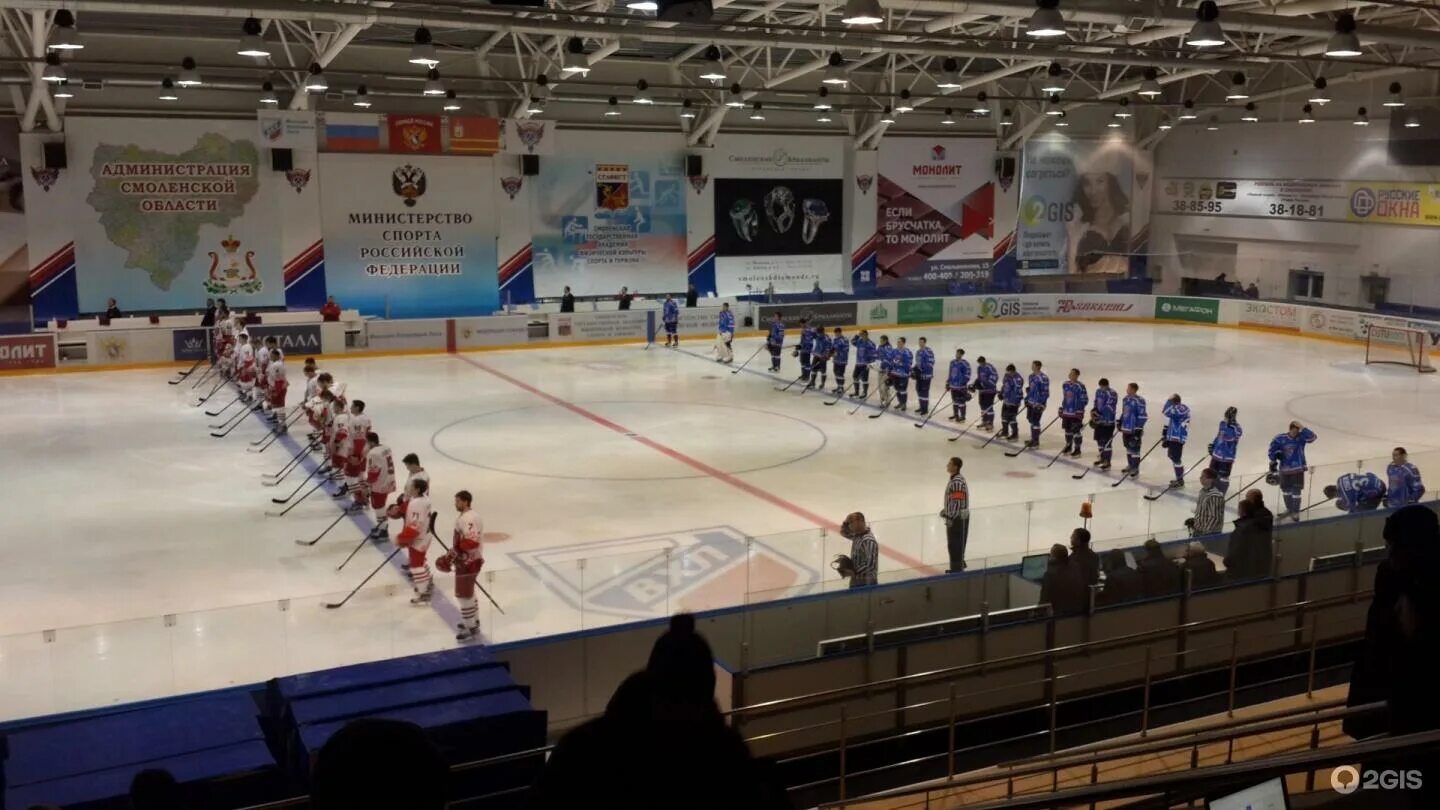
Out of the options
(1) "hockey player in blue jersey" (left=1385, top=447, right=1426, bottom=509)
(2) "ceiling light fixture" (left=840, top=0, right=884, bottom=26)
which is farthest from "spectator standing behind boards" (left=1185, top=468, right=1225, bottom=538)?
(2) "ceiling light fixture" (left=840, top=0, right=884, bottom=26)

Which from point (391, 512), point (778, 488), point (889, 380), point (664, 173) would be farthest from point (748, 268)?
point (391, 512)

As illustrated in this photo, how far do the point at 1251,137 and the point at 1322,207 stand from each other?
116 inches

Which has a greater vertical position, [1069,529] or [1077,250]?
[1077,250]

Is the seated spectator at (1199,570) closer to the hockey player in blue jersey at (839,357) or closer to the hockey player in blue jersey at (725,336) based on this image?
the hockey player in blue jersey at (839,357)

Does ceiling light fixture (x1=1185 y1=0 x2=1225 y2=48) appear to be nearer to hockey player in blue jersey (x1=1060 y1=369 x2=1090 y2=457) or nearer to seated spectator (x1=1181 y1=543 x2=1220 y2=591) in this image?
seated spectator (x1=1181 y1=543 x2=1220 y2=591)

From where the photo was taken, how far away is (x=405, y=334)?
86.0ft

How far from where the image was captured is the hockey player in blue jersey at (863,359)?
68.4 feet

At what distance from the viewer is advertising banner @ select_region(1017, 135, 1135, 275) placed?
35500 mm

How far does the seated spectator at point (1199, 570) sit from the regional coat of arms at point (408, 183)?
2172 centimetres

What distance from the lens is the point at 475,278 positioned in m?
29.0

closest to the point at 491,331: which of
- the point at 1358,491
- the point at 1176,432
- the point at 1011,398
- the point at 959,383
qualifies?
the point at 959,383

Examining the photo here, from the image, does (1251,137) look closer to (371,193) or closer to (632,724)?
(371,193)

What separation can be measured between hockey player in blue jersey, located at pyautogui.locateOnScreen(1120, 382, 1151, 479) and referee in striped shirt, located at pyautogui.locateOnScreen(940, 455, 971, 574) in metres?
5.42

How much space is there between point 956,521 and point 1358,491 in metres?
4.14
